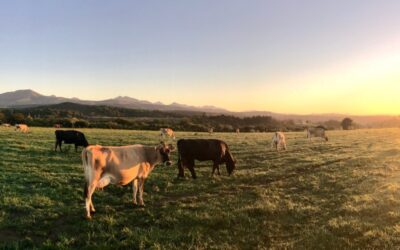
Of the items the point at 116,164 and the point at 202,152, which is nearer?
the point at 116,164

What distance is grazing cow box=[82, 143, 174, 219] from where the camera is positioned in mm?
10734

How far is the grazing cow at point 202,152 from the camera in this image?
58.2ft

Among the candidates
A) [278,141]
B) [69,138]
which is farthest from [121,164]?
[278,141]

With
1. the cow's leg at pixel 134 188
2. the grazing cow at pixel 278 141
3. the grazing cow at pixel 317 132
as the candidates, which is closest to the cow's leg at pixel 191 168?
the cow's leg at pixel 134 188

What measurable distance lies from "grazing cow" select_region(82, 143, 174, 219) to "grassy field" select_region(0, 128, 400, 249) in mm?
834

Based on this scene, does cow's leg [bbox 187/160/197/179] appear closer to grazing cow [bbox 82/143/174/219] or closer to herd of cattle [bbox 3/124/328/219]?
herd of cattle [bbox 3/124/328/219]

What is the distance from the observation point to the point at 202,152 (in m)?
18.2

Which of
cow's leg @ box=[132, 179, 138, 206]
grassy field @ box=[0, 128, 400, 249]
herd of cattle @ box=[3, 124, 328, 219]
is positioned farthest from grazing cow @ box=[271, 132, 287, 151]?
cow's leg @ box=[132, 179, 138, 206]

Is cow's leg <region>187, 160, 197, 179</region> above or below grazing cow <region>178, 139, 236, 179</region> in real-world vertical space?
below

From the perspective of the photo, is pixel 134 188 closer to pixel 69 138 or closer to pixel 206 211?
pixel 206 211

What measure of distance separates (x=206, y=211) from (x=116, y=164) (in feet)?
10.1

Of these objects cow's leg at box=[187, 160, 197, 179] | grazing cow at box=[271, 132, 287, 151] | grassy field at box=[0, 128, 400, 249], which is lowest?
grassy field at box=[0, 128, 400, 249]

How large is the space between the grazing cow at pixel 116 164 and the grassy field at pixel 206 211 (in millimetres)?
834

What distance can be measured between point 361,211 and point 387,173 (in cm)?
844
